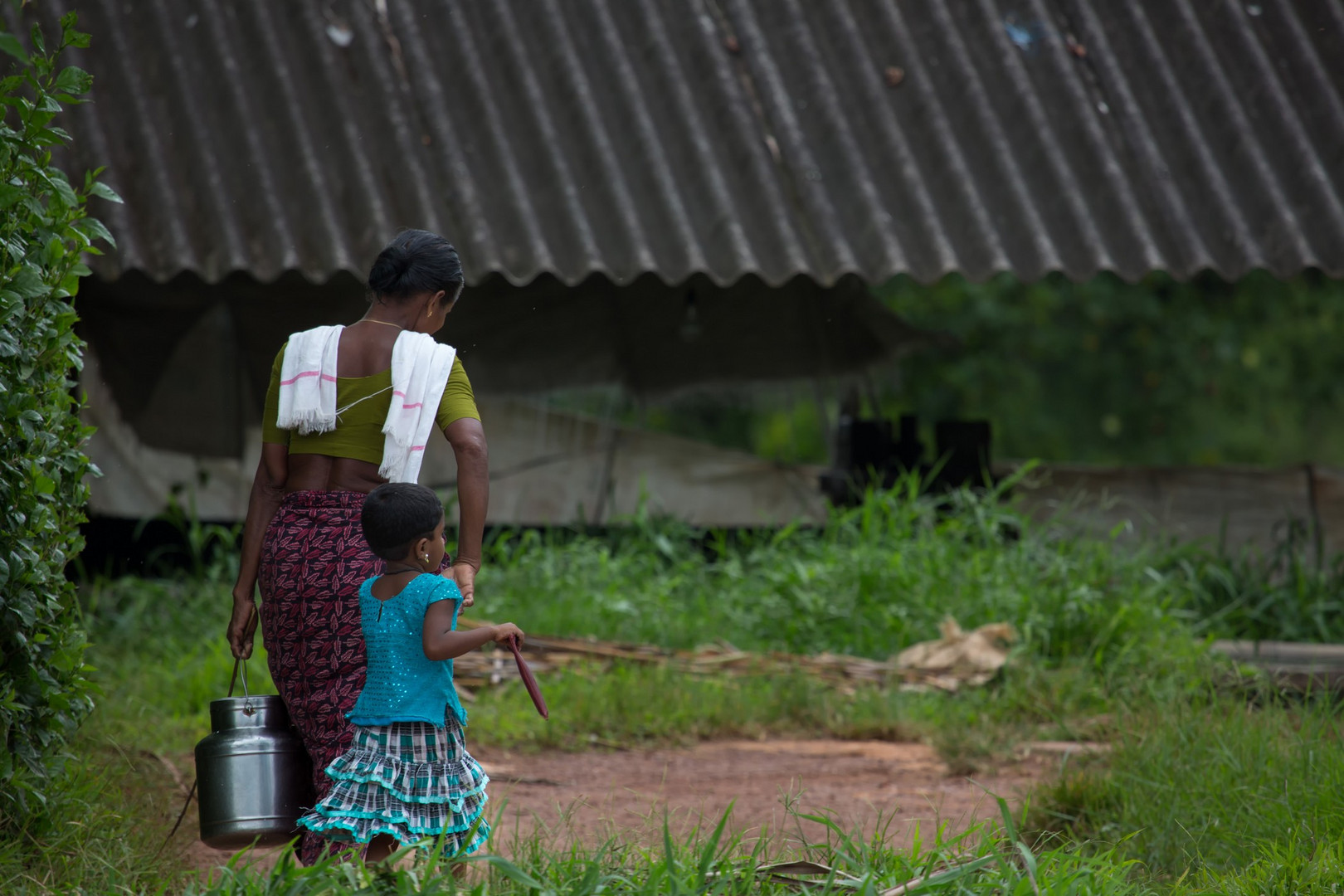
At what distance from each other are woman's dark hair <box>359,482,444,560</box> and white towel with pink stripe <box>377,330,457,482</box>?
0.17m

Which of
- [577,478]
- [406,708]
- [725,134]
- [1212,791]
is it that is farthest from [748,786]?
[725,134]

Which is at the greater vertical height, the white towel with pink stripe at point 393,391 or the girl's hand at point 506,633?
the white towel with pink stripe at point 393,391

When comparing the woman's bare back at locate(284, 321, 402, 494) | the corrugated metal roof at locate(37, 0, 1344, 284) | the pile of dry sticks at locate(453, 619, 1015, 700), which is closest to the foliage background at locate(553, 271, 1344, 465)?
the corrugated metal roof at locate(37, 0, 1344, 284)

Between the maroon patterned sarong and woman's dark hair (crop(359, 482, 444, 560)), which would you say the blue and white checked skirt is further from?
woman's dark hair (crop(359, 482, 444, 560))

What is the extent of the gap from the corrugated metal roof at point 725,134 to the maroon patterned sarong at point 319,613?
3146 mm

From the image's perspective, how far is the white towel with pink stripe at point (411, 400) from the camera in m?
3.14

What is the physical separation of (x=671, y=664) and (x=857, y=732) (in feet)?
2.86

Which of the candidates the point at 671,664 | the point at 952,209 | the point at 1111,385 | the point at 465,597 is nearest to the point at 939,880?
the point at 465,597

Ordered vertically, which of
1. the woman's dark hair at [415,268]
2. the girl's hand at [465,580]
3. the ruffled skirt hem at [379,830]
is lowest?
the ruffled skirt hem at [379,830]

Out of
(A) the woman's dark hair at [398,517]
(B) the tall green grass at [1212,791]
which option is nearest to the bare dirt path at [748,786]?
(B) the tall green grass at [1212,791]

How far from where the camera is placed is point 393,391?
3156 millimetres

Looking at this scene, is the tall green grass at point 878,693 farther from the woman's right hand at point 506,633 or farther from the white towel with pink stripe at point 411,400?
the white towel with pink stripe at point 411,400

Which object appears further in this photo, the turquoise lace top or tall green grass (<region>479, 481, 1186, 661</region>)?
tall green grass (<region>479, 481, 1186, 661</region>)

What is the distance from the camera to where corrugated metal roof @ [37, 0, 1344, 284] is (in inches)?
253
